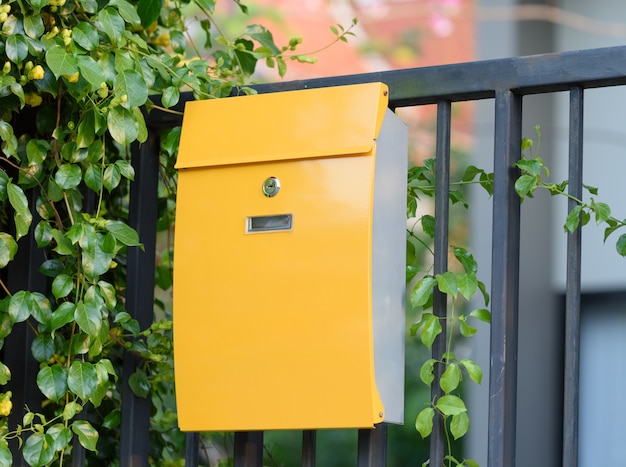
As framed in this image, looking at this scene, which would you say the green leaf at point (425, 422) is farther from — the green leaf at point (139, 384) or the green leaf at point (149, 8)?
the green leaf at point (149, 8)

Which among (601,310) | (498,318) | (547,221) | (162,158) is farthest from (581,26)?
(498,318)

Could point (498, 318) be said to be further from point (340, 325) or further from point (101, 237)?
point (101, 237)

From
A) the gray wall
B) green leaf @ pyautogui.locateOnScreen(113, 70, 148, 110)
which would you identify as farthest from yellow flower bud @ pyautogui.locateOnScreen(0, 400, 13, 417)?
the gray wall

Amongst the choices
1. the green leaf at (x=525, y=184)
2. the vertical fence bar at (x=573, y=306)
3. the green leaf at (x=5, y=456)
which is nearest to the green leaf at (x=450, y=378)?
the vertical fence bar at (x=573, y=306)

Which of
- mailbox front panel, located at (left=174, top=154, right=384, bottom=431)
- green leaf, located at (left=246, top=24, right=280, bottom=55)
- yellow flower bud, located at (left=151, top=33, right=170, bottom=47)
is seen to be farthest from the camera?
yellow flower bud, located at (left=151, top=33, right=170, bottom=47)

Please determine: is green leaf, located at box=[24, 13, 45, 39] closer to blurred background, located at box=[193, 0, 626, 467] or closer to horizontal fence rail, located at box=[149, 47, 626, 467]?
horizontal fence rail, located at box=[149, 47, 626, 467]

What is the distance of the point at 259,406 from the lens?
51.1 inches

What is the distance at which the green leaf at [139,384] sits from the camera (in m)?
1.53

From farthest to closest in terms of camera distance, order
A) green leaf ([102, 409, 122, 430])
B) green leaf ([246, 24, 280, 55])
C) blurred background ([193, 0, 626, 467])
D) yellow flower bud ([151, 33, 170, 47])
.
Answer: blurred background ([193, 0, 626, 467]), yellow flower bud ([151, 33, 170, 47]), green leaf ([246, 24, 280, 55]), green leaf ([102, 409, 122, 430])

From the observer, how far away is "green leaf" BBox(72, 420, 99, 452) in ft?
4.66

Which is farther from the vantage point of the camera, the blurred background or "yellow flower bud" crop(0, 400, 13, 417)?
the blurred background

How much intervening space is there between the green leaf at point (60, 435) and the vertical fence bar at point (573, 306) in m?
0.67

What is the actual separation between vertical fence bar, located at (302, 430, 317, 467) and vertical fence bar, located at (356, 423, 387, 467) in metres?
0.08

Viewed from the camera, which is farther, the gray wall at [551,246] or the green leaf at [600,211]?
the gray wall at [551,246]
